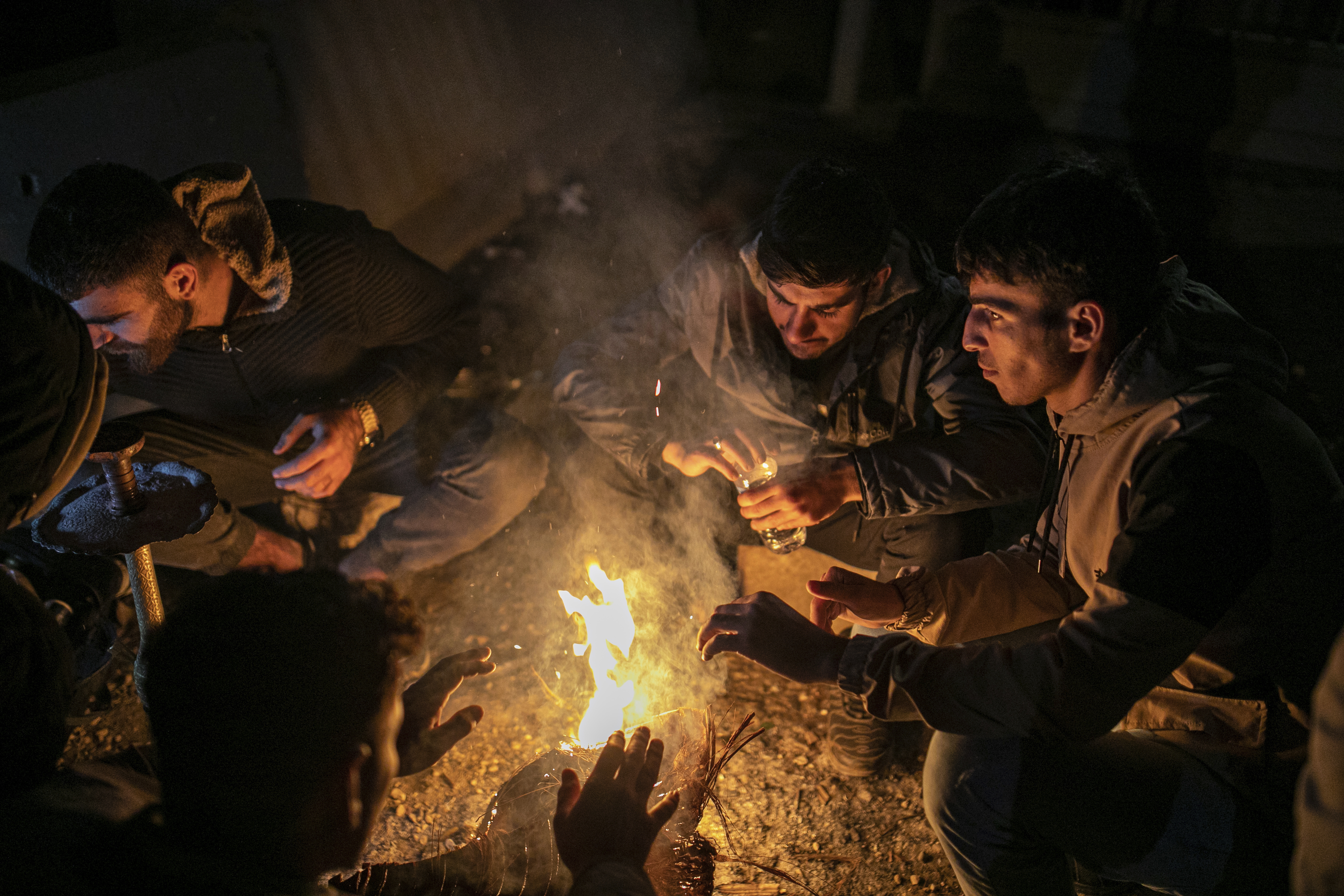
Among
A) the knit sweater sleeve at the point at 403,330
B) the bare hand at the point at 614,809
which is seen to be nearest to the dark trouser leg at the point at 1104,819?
the bare hand at the point at 614,809

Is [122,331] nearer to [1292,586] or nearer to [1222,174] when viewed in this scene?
[1292,586]

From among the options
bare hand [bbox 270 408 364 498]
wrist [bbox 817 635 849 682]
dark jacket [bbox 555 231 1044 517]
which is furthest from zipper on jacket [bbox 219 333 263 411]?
wrist [bbox 817 635 849 682]

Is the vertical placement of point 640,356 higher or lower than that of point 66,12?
lower

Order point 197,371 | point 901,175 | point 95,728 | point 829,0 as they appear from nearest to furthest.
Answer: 1. point 95,728
2. point 197,371
3. point 901,175
4. point 829,0

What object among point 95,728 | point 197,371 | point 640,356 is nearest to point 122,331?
point 197,371

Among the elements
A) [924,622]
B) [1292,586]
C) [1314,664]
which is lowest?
[924,622]

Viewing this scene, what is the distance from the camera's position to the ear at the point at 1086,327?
7.38ft

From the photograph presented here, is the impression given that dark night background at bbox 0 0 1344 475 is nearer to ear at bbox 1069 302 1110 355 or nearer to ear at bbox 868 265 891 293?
ear at bbox 868 265 891 293

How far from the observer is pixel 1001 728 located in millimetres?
2230

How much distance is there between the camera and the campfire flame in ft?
10.8

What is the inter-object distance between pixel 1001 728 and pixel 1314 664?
2.73 feet

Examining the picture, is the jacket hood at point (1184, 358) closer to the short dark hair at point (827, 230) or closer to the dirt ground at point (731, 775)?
the short dark hair at point (827, 230)

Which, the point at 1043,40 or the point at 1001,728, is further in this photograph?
the point at 1043,40

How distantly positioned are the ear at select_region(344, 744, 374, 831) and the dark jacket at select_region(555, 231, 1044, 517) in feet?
7.15
